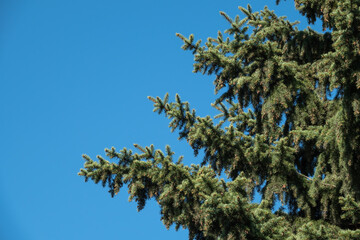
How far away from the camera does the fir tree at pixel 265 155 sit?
516 cm

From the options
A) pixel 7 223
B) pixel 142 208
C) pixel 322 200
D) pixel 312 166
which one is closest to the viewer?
pixel 322 200

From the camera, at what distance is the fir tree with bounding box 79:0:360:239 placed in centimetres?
516

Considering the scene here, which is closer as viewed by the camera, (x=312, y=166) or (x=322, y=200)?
(x=322, y=200)

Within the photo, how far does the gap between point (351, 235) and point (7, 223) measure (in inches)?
2305

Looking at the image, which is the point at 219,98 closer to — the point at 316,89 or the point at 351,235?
the point at 316,89

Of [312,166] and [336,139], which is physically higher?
[312,166]

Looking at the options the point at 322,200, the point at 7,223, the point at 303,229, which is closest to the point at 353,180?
the point at 322,200

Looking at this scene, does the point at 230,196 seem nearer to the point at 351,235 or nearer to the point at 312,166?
the point at 351,235

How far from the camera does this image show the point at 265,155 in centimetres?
638

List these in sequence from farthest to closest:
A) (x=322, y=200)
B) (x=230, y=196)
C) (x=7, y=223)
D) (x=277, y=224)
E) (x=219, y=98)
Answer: (x=7, y=223)
(x=219, y=98)
(x=322, y=200)
(x=277, y=224)
(x=230, y=196)

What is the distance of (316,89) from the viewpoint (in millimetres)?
7730

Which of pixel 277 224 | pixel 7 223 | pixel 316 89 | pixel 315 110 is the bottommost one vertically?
pixel 277 224

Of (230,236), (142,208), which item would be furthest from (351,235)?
(142,208)

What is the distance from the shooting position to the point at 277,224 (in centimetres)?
547
